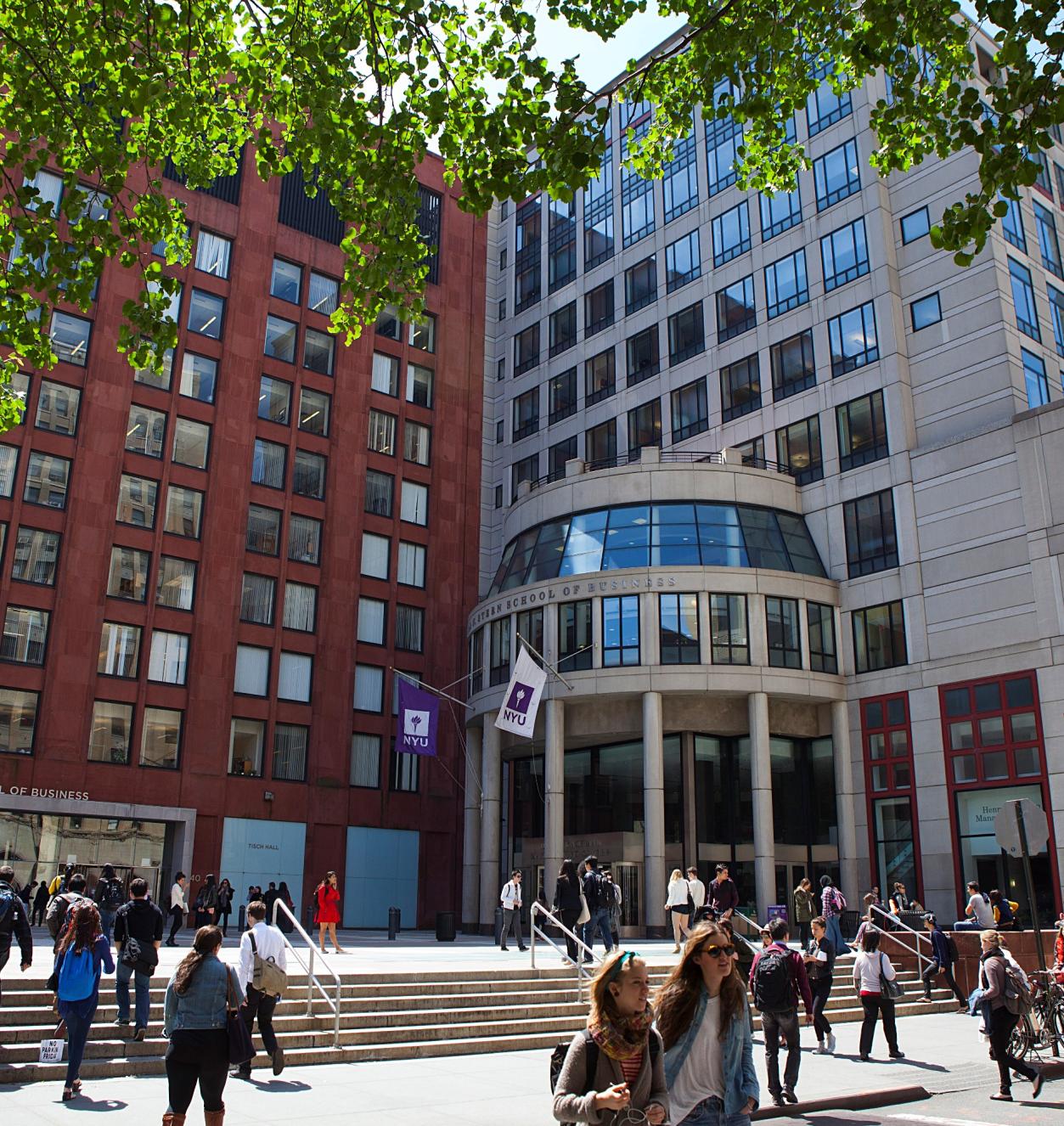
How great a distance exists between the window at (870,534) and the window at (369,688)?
→ 20.6 meters

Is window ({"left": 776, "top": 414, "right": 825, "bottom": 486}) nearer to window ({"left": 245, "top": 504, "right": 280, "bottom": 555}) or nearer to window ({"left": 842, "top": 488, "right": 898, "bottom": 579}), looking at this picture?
window ({"left": 842, "top": 488, "right": 898, "bottom": 579})

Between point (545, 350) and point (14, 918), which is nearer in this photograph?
point (14, 918)

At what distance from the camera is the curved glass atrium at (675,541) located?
Result: 131ft

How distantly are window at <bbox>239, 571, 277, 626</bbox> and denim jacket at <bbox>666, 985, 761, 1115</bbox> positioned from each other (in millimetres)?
41314

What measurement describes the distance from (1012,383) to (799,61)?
26.6 meters

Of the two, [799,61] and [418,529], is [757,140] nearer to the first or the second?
[799,61]

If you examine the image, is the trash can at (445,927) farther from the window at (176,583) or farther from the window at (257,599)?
the window at (176,583)

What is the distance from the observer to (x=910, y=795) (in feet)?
121

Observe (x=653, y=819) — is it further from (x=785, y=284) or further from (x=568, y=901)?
(x=785, y=284)

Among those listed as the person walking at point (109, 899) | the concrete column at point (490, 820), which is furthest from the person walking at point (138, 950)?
the concrete column at point (490, 820)

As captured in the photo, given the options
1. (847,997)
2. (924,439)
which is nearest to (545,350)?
(924,439)

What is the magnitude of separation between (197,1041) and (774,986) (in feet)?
23.3

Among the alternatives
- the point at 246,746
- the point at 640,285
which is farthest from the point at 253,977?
the point at 640,285

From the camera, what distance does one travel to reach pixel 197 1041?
8.44m
